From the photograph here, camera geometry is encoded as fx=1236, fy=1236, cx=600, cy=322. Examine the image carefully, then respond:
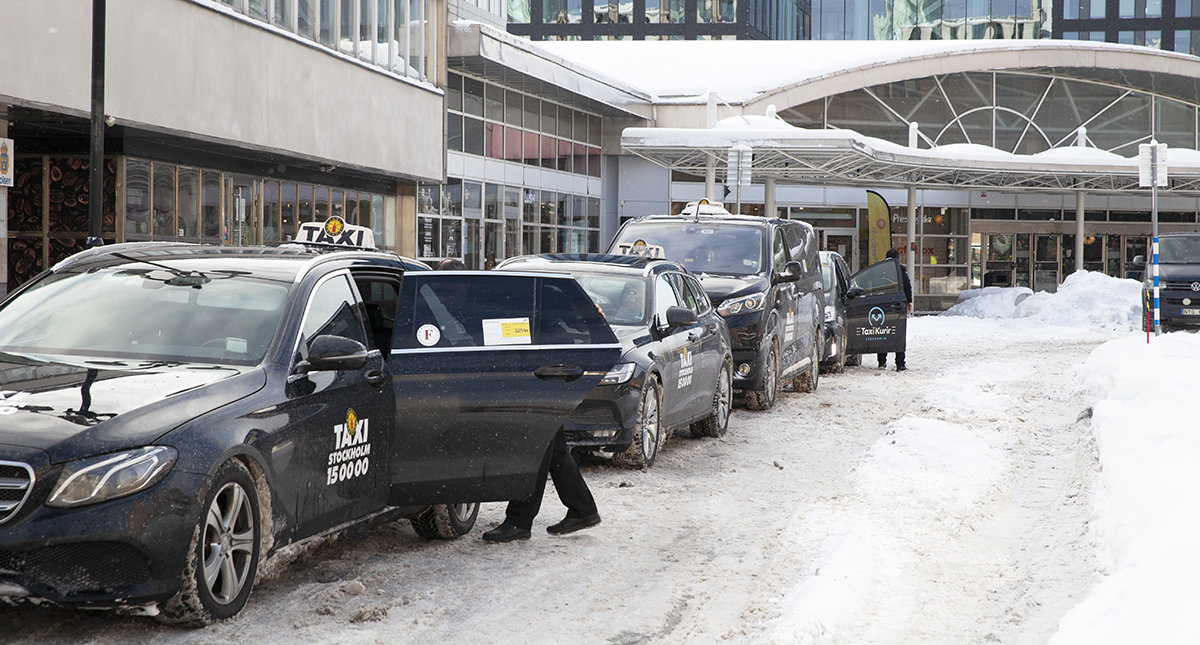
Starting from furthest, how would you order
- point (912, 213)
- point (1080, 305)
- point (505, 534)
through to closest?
1. point (912, 213)
2. point (1080, 305)
3. point (505, 534)

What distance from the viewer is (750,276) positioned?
14062 millimetres

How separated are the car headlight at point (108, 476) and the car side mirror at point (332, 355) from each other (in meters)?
1.06

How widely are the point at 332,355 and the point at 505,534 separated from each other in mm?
1767

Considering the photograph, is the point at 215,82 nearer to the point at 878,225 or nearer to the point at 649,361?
the point at 649,361

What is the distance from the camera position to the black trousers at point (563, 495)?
6.85 meters

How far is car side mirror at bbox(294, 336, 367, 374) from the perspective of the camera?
19.0 feet

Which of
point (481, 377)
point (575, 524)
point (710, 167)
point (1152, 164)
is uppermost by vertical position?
point (710, 167)

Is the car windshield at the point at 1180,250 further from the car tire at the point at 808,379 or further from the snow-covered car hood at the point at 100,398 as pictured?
the snow-covered car hood at the point at 100,398

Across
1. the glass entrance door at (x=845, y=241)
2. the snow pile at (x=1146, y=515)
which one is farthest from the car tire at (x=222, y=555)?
the glass entrance door at (x=845, y=241)

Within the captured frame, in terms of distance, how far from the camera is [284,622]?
538 centimetres

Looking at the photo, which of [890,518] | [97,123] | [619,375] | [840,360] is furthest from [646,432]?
[840,360]

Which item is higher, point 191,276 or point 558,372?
point 191,276

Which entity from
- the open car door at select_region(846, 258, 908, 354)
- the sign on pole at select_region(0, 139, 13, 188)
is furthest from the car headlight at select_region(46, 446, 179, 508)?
the open car door at select_region(846, 258, 908, 354)

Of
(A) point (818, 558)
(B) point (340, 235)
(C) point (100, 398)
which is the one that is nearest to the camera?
(C) point (100, 398)
